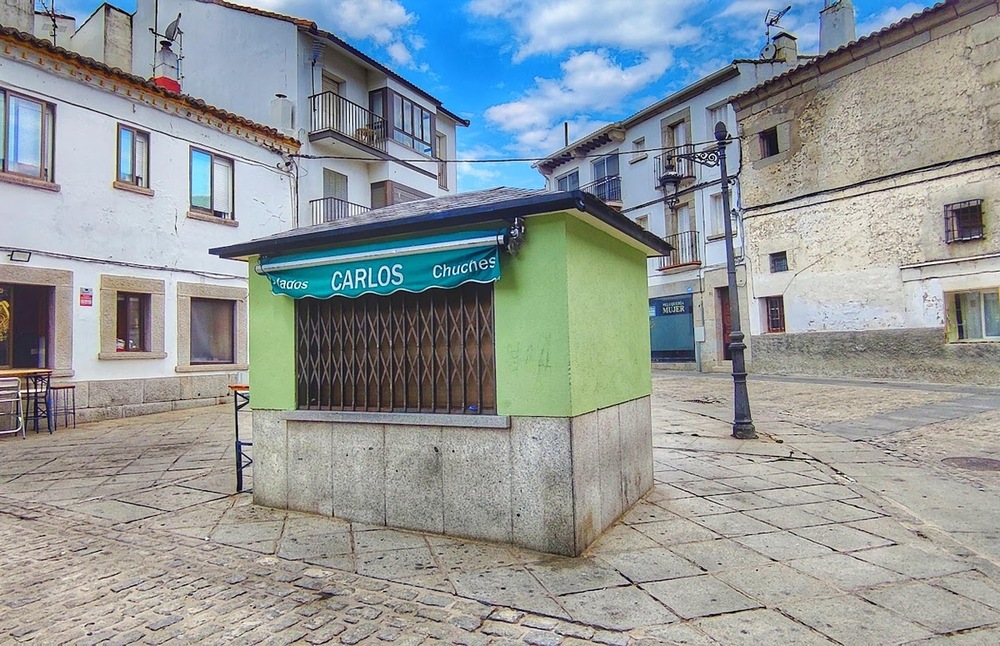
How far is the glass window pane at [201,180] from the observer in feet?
43.1

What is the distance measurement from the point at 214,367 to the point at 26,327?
3543 mm

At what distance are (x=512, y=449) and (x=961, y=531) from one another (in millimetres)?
3497

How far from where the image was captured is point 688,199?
22719mm

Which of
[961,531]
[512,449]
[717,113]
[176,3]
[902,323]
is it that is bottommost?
[961,531]

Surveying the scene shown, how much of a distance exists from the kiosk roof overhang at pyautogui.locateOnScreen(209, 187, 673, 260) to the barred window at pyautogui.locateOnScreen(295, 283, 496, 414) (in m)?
0.54

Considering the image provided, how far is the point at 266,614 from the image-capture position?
3.30m

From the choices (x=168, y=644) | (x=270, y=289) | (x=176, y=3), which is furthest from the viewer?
(x=176, y=3)

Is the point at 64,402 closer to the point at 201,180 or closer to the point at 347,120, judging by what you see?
the point at 201,180

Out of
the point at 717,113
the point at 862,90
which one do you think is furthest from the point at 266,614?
the point at 717,113

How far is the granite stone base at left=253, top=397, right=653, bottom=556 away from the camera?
4098 mm

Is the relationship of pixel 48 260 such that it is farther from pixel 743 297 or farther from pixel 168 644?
pixel 743 297

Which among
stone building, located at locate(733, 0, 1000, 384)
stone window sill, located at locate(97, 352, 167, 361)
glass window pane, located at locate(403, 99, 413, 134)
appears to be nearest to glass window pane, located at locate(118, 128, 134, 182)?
stone window sill, located at locate(97, 352, 167, 361)

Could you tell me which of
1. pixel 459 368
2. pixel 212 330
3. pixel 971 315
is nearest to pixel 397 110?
pixel 212 330

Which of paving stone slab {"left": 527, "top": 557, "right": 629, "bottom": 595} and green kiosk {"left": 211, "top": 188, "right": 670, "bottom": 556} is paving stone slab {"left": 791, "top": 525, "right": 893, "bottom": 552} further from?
paving stone slab {"left": 527, "top": 557, "right": 629, "bottom": 595}
